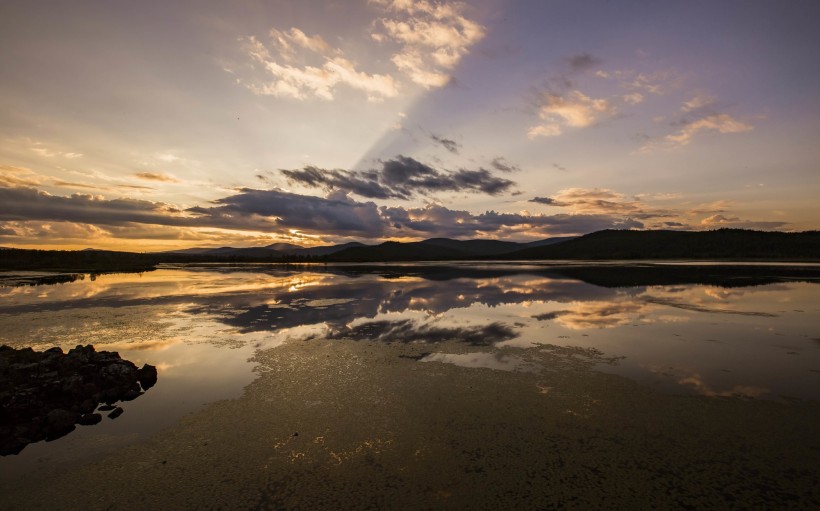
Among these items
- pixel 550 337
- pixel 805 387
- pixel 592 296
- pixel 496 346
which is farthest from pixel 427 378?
pixel 592 296

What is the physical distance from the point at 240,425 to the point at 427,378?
5.58 metres

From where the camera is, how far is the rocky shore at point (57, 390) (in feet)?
30.8

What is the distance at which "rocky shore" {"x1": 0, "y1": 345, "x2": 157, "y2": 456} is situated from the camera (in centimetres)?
940

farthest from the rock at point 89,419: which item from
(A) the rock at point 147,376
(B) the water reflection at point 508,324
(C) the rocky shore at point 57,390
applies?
(B) the water reflection at point 508,324

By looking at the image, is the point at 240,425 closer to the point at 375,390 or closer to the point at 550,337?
the point at 375,390

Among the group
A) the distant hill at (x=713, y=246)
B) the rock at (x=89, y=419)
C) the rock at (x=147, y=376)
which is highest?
the distant hill at (x=713, y=246)

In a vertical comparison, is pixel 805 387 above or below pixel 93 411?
above

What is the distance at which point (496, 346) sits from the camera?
1627 centimetres

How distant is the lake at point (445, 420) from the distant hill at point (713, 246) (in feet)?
449

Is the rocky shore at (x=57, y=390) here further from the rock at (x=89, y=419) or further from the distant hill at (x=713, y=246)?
the distant hill at (x=713, y=246)

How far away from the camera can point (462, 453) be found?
796cm

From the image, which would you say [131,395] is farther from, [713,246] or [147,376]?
[713,246]

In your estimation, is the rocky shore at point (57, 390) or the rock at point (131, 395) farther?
the rock at point (131, 395)

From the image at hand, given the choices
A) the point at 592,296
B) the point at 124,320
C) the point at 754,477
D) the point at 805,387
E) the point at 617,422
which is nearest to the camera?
the point at 754,477
